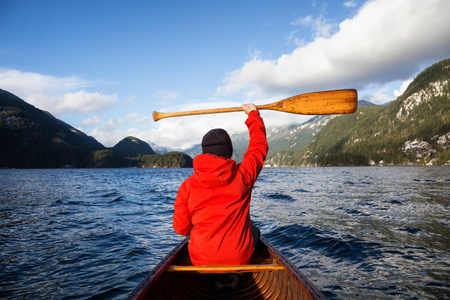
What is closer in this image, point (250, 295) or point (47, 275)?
point (250, 295)

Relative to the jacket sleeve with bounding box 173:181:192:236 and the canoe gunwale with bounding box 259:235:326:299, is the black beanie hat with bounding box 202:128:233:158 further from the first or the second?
the canoe gunwale with bounding box 259:235:326:299

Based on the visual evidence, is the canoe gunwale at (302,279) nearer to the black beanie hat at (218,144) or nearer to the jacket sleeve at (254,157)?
the jacket sleeve at (254,157)

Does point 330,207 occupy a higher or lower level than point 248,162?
lower

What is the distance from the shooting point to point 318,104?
7.01m

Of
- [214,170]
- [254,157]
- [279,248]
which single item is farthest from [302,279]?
[279,248]

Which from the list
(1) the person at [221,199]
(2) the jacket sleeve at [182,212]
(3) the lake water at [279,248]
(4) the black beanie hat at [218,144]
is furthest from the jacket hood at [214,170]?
(3) the lake water at [279,248]

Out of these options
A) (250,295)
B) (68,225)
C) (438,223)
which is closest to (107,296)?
(250,295)

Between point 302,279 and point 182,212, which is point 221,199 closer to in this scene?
point 182,212

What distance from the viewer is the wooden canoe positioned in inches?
155

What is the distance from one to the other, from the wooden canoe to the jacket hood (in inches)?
58.5

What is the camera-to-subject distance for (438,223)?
1366cm

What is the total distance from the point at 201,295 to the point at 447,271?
7897mm

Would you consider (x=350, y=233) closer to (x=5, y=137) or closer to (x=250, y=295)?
(x=250, y=295)

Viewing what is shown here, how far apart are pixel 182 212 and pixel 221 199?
0.92 m
